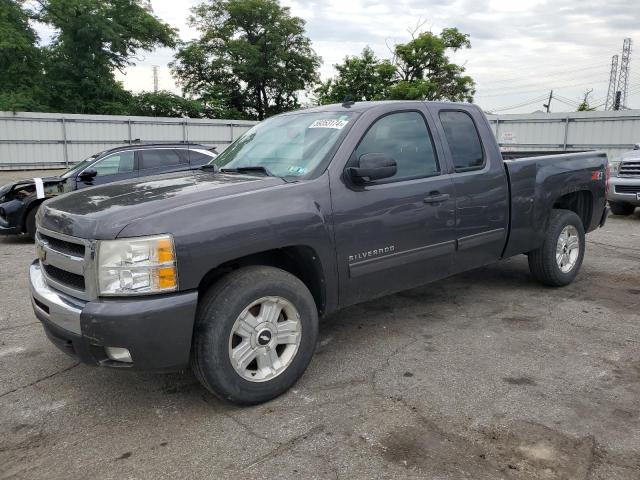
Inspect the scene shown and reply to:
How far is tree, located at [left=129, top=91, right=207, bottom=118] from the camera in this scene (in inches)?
1328

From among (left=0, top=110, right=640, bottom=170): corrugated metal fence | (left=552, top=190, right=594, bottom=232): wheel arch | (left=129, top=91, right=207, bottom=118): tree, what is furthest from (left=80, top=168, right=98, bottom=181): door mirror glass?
(left=129, top=91, right=207, bottom=118): tree

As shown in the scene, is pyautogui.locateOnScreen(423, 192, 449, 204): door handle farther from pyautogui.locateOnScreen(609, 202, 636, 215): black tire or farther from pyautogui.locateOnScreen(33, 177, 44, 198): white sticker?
pyautogui.locateOnScreen(609, 202, 636, 215): black tire

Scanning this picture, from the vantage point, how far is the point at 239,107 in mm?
46031

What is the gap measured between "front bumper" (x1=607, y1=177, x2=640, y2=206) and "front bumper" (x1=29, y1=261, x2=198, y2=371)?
33.7 ft

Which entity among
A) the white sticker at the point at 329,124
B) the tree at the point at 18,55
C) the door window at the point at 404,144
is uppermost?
the tree at the point at 18,55

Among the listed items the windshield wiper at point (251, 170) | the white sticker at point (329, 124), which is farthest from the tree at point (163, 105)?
the white sticker at point (329, 124)

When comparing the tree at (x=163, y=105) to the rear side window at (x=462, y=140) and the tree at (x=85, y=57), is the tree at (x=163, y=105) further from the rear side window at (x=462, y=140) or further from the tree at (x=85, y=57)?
the rear side window at (x=462, y=140)

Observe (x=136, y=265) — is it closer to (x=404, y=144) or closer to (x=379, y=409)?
(x=379, y=409)

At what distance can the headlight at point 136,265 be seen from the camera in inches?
109

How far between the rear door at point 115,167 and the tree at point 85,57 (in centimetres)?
2405

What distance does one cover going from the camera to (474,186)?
4.43 m

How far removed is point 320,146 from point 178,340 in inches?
65.8

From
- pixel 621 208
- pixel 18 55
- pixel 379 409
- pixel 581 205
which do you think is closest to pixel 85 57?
pixel 18 55

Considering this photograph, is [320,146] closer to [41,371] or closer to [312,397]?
[312,397]
